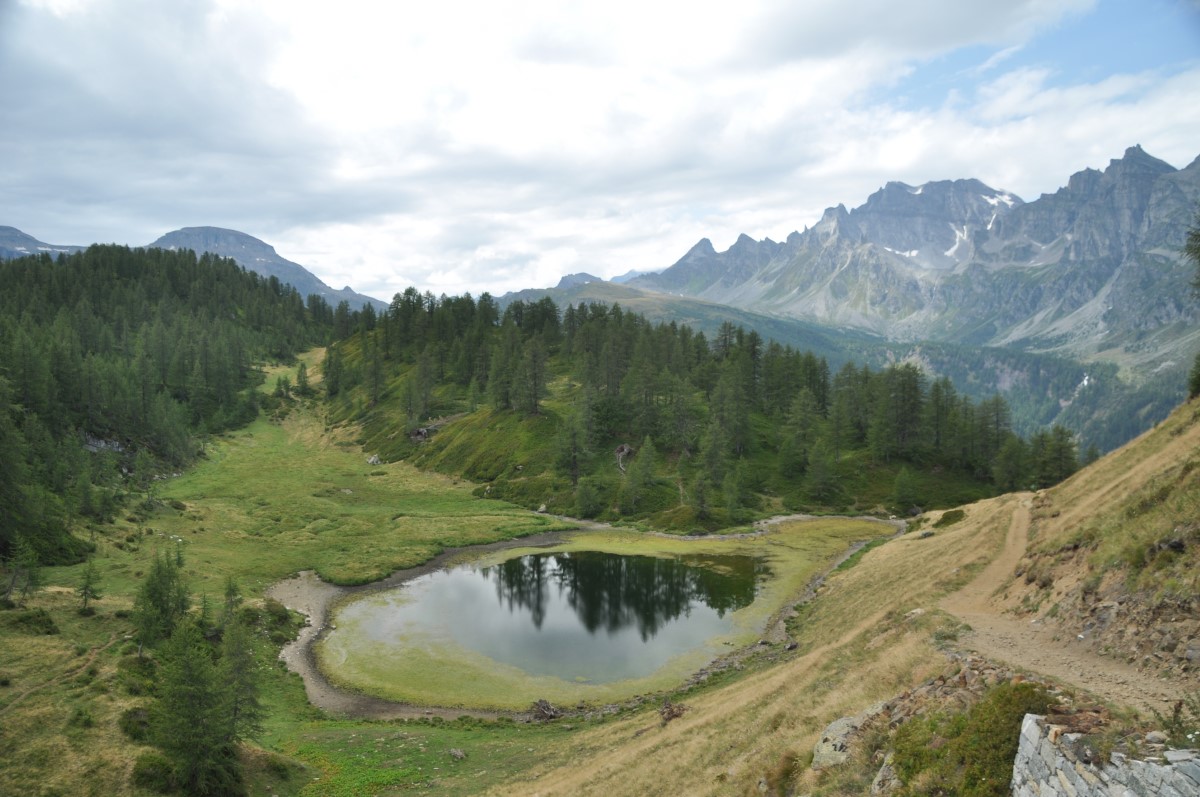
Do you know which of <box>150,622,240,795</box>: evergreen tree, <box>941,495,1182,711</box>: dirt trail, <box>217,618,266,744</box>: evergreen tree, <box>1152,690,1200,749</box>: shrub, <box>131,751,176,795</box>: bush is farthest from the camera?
<box>217,618,266,744</box>: evergreen tree

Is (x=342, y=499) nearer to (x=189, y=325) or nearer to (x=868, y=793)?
(x=868, y=793)

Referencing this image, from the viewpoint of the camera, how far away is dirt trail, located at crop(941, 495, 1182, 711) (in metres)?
16.4

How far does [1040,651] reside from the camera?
897 inches

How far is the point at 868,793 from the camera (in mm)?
17609

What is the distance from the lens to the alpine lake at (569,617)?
156 feet

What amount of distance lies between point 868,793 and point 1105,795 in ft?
24.3

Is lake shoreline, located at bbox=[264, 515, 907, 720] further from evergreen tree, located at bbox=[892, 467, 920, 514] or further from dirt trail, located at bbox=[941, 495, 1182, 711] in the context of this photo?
dirt trail, located at bbox=[941, 495, 1182, 711]

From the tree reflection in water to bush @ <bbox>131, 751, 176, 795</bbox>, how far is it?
3567 cm

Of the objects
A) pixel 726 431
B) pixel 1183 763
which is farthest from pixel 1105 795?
pixel 726 431

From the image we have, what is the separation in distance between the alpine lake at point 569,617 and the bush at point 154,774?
61.3 feet

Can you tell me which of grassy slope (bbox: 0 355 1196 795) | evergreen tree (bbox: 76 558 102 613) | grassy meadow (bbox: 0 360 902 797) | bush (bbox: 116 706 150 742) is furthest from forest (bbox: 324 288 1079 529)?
bush (bbox: 116 706 150 742)

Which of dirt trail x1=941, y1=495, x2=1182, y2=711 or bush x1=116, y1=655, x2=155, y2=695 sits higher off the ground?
dirt trail x1=941, y1=495, x2=1182, y2=711

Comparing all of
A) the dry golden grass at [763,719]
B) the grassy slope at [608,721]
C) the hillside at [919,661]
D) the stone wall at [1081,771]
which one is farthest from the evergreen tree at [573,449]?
the stone wall at [1081,771]

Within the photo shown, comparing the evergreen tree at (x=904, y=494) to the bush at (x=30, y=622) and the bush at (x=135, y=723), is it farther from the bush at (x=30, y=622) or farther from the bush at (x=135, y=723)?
the bush at (x=30, y=622)
